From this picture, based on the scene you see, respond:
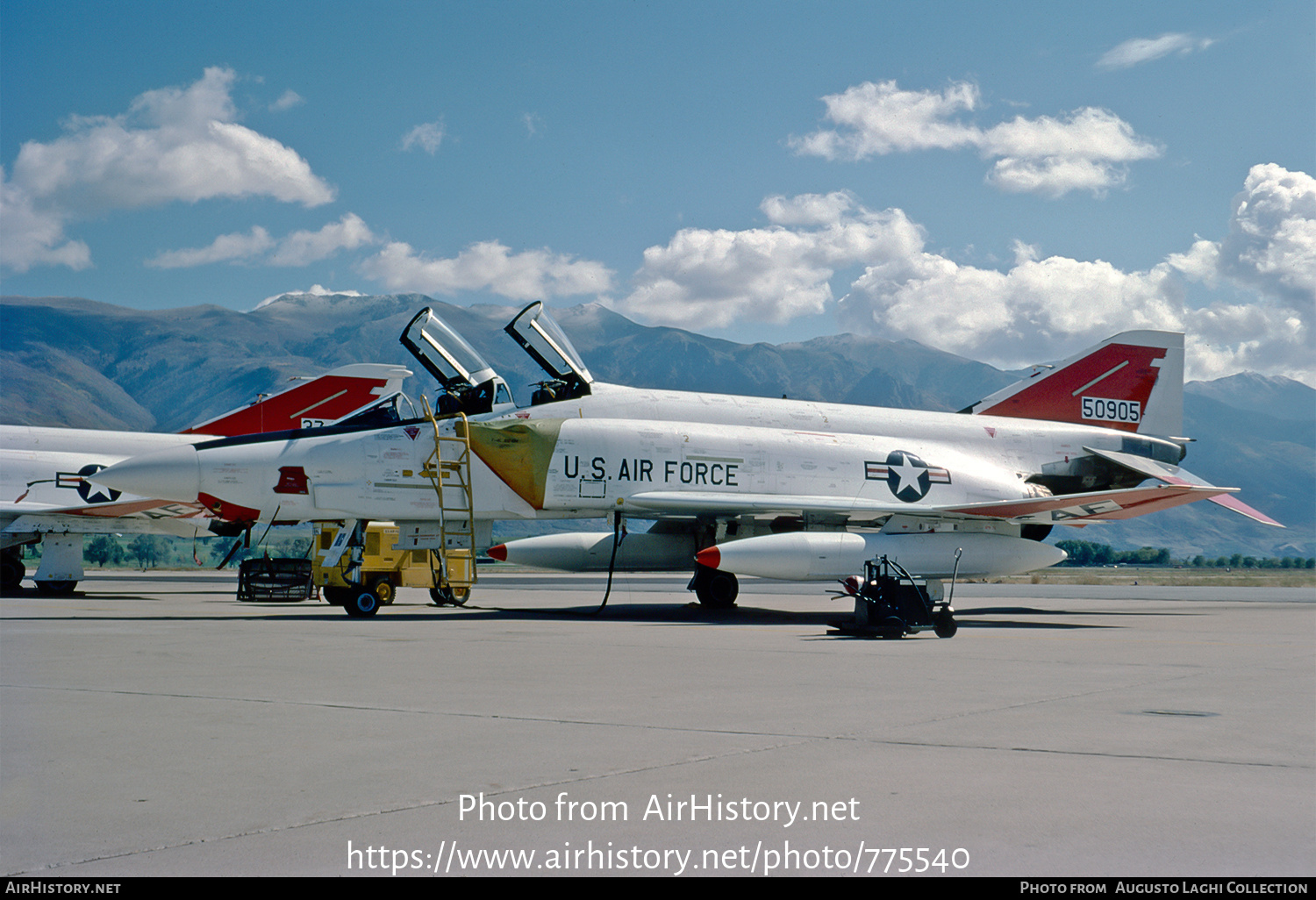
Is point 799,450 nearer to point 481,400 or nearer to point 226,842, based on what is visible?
point 481,400

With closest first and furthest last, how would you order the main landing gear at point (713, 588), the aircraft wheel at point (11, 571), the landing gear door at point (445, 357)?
1. the landing gear door at point (445, 357)
2. the main landing gear at point (713, 588)
3. the aircraft wheel at point (11, 571)

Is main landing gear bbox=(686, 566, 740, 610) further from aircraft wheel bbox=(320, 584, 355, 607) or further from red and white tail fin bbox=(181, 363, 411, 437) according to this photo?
red and white tail fin bbox=(181, 363, 411, 437)

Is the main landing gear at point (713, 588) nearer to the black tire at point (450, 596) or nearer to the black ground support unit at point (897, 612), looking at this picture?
the black tire at point (450, 596)

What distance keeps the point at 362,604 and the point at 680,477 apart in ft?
17.1

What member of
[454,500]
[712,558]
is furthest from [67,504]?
[712,558]

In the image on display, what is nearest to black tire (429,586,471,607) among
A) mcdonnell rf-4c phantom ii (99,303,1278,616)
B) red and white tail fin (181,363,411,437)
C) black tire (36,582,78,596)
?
mcdonnell rf-4c phantom ii (99,303,1278,616)

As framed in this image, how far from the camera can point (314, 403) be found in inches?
1107

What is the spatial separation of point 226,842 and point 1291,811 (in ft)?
12.9

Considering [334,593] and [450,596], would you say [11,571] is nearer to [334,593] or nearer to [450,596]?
[334,593]

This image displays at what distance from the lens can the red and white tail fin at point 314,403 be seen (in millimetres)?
27641

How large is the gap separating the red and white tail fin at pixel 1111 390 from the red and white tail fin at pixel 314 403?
15.1 meters

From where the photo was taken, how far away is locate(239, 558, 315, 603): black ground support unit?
64.5 ft

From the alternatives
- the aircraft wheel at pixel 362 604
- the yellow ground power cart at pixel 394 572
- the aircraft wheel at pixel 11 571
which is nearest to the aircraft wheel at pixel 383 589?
the yellow ground power cart at pixel 394 572

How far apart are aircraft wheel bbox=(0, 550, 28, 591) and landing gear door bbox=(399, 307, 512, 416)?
12682 millimetres
